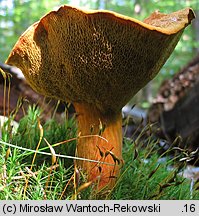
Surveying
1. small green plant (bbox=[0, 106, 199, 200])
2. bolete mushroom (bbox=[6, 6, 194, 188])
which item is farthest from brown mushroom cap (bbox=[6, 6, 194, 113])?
small green plant (bbox=[0, 106, 199, 200])

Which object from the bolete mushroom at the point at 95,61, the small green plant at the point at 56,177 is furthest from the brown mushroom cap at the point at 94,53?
the small green plant at the point at 56,177

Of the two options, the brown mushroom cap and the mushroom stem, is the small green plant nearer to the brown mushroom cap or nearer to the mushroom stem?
the mushroom stem

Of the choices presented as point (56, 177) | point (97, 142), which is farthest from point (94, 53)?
point (56, 177)

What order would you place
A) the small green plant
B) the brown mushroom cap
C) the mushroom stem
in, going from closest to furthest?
the brown mushroom cap
the small green plant
the mushroom stem

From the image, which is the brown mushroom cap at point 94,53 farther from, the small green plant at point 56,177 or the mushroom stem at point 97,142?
the small green plant at point 56,177

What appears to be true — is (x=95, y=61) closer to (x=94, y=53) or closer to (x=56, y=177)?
(x=94, y=53)

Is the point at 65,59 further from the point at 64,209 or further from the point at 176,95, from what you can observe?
the point at 176,95

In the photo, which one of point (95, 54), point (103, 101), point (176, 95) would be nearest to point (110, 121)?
point (103, 101)
